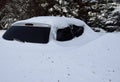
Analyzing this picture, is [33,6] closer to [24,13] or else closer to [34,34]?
[24,13]

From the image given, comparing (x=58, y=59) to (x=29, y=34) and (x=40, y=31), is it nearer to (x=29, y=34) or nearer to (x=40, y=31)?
(x=40, y=31)

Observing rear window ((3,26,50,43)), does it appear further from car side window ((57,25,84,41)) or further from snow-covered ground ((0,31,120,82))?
car side window ((57,25,84,41))

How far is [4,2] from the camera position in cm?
2119

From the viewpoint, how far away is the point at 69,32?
806 centimetres

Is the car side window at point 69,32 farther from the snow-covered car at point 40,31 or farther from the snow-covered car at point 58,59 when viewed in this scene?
the snow-covered car at point 58,59

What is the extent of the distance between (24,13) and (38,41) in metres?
14.7

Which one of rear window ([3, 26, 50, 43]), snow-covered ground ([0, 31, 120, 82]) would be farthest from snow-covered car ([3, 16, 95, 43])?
snow-covered ground ([0, 31, 120, 82])

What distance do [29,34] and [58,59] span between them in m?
1.39

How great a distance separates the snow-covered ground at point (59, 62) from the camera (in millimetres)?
5625

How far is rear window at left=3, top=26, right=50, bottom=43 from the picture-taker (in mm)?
7238

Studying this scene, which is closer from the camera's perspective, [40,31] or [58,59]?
[58,59]

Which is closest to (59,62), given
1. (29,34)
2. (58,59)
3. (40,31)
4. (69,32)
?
(58,59)

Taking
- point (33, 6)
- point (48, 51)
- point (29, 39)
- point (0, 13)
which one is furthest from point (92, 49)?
point (0, 13)

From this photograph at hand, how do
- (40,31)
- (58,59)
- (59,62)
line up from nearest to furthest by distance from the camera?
(59,62)
(58,59)
(40,31)
